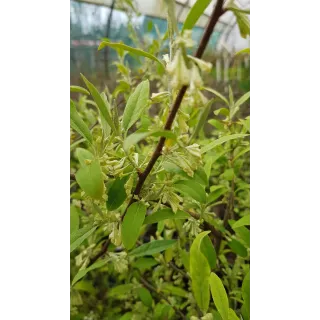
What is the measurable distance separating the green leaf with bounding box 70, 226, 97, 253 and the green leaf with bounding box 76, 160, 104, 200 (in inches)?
4.1

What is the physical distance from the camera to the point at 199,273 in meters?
0.34

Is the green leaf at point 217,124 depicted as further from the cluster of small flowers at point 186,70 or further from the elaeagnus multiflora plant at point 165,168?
the cluster of small flowers at point 186,70

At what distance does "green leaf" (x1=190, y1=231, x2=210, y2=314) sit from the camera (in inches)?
13.1

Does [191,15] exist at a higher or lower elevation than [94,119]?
higher

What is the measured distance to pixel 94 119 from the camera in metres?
0.81

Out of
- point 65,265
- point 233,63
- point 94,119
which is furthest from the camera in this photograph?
point 233,63

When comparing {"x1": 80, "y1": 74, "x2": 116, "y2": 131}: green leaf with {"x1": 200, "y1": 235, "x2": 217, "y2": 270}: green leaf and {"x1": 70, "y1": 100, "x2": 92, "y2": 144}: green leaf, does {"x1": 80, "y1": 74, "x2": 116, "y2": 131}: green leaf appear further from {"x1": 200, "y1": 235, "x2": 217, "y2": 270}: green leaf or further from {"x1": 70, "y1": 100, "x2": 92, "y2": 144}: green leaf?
{"x1": 200, "y1": 235, "x2": 217, "y2": 270}: green leaf

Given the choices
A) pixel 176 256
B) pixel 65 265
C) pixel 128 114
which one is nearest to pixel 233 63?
pixel 176 256

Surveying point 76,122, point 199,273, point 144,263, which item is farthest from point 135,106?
point 144,263

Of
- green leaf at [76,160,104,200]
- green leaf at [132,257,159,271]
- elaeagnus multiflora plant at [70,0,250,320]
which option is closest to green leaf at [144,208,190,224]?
elaeagnus multiflora plant at [70,0,250,320]

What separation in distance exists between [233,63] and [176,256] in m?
0.90

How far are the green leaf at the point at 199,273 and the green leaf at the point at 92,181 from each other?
10cm

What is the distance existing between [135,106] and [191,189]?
11 centimetres
